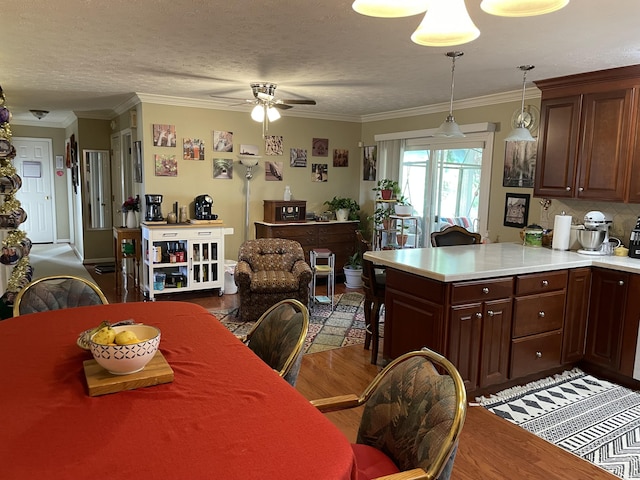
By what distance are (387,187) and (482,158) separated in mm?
1463

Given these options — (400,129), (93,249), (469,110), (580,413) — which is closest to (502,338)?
(580,413)

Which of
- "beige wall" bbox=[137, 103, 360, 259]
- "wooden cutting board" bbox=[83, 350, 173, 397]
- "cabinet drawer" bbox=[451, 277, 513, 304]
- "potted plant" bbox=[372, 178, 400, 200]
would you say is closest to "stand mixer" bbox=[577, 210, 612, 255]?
"cabinet drawer" bbox=[451, 277, 513, 304]

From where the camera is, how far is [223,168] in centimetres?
627

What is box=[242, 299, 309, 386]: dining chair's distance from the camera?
78.2 inches

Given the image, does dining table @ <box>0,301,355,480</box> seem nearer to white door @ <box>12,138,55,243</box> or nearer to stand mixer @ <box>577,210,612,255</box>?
stand mixer @ <box>577,210,612,255</box>

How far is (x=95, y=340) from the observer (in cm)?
158

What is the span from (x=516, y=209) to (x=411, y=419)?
3.90m

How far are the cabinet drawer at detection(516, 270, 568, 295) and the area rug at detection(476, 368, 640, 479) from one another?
28.9 inches

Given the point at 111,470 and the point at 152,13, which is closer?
the point at 111,470

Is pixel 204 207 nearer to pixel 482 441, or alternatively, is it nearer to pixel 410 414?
pixel 482 441

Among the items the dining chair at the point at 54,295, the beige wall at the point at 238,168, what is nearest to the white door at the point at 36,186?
the beige wall at the point at 238,168

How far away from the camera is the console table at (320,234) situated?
637 centimetres

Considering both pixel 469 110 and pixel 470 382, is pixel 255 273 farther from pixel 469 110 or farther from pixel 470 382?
pixel 469 110

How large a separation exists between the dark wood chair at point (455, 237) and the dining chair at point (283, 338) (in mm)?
2940
